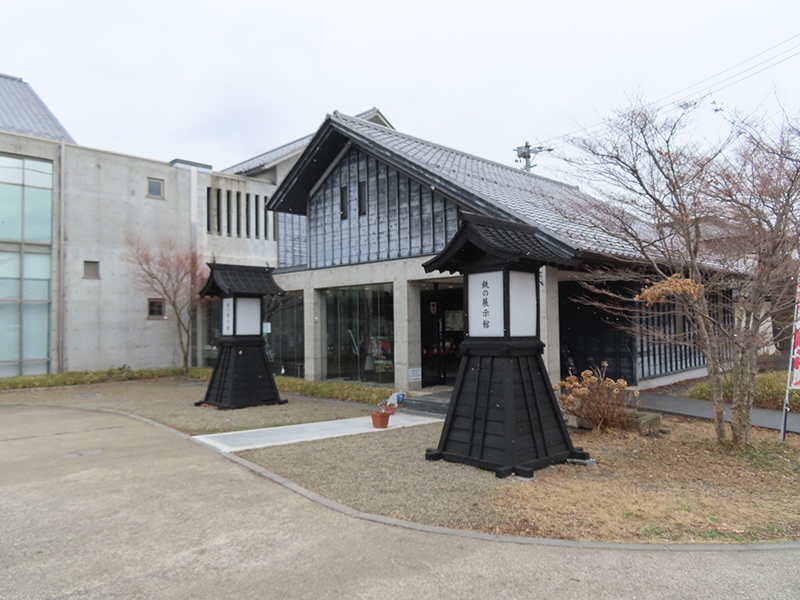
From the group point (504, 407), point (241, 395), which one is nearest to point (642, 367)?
point (504, 407)

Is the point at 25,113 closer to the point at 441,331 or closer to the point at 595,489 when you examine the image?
the point at 441,331

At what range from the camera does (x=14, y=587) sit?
4.00 m

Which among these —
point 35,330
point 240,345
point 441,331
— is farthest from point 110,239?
point 441,331

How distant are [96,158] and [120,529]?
19.1m

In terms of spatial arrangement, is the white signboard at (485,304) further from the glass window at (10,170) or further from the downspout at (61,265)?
→ the glass window at (10,170)

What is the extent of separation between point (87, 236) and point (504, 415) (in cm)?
1871

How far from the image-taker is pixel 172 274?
2136cm

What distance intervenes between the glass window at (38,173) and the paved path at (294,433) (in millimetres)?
14601

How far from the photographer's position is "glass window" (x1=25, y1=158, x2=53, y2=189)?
19.1 meters

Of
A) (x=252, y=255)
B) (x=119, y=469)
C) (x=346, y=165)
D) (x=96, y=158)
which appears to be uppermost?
(x=96, y=158)

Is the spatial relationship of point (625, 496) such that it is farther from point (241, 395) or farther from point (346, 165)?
point (346, 165)

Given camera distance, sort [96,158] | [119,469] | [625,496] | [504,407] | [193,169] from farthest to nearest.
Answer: [193,169] < [96,158] < [119,469] < [504,407] < [625,496]

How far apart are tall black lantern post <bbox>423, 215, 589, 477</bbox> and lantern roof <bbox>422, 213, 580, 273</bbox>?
13 mm

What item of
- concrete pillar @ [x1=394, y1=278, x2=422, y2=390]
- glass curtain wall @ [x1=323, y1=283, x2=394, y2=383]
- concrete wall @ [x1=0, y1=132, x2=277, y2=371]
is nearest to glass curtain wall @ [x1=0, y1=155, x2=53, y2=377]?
concrete wall @ [x1=0, y1=132, x2=277, y2=371]
